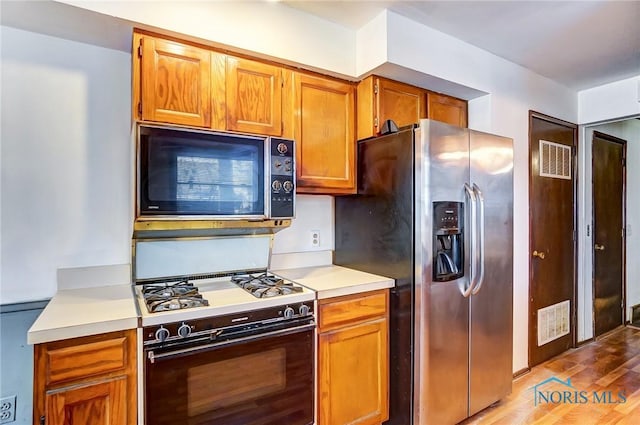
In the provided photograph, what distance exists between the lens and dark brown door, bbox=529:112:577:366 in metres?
2.86

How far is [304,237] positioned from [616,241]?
3700mm

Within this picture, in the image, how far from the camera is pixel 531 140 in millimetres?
2840

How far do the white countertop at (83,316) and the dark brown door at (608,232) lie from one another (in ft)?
13.6

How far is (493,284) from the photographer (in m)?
2.14

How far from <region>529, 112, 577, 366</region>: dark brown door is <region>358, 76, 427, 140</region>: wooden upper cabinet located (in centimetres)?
121

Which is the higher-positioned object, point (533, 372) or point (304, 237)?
point (304, 237)

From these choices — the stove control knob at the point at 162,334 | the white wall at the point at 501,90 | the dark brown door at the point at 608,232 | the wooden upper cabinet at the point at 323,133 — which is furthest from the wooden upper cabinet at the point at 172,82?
the dark brown door at the point at 608,232

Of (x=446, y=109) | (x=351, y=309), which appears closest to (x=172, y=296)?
(x=351, y=309)

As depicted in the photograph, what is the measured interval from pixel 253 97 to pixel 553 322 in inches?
126

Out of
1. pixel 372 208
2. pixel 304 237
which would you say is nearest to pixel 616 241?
pixel 372 208

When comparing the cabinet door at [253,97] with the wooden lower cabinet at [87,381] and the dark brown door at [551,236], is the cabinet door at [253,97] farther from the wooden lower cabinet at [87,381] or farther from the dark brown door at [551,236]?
the dark brown door at [551,236]

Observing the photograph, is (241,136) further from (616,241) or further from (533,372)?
(616,241)

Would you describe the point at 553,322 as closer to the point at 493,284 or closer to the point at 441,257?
the point at 493,284

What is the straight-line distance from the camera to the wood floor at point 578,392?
2133 millimetres
